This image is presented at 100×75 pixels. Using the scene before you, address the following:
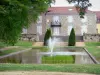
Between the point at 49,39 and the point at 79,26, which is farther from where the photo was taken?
the point at 79,26

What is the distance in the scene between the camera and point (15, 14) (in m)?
21.7

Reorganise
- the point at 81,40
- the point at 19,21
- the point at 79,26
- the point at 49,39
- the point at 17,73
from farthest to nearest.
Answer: the point at 79,26, the point at 81,40, the point at 49,39, the point at 19,21, the point at 17,73

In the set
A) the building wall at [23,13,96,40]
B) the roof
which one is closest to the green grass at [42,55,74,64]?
the building wall at [23,13,96,40]

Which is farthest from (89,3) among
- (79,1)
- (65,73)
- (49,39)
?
(49,39)

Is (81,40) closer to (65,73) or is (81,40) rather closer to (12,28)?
(12,28)

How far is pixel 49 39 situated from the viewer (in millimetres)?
48938

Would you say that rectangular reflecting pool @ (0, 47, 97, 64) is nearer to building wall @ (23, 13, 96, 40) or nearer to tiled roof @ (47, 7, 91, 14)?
building wall @ (23, 13, 96, 40)

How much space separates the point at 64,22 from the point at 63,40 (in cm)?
1912

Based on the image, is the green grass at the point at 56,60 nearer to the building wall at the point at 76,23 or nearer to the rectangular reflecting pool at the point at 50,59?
the rectangular reflecting pool at the point at 50,59

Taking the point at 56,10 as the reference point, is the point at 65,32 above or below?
below

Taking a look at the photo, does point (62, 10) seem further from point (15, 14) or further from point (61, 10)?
point (15, 14)

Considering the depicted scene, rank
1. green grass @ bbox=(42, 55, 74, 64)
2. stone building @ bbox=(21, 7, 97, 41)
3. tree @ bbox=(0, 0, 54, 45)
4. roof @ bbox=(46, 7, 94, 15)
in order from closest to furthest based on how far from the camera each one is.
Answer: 1. tree @ bbox=(0, 0, 54, 45)
2. green grass @ bbox=(42, 55, 74, 64)
3. stone building @ bbox=(21, 7, 97, 41)
4. roof @ bbox=(46, 7, 94, 15)

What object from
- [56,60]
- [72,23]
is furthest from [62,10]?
[56,60]

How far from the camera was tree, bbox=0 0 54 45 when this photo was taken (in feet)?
66.9
